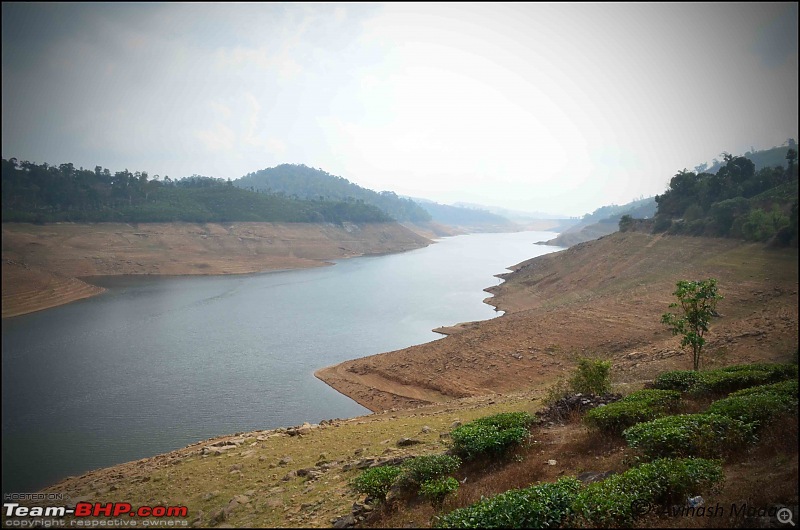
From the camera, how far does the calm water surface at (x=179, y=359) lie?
1305cm

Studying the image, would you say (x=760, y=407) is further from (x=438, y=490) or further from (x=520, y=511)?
(x=438, y=490)

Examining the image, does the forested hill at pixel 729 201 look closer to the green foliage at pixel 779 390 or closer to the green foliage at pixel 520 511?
the green foliage at pixel 779 390

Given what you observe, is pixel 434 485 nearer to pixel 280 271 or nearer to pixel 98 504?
pixel 98 504

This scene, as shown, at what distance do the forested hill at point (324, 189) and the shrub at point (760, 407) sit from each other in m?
139

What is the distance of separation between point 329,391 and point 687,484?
49.0 ft

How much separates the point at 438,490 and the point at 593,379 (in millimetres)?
6247

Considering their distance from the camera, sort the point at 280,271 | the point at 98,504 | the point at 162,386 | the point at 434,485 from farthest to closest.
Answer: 1. the point at 280,271
2. the point at 162,386
3. the point at 98,504
4. the point at 434,485

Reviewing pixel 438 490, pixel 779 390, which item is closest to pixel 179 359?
pixel 438 490

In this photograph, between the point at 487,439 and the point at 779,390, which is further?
the point at 487,439

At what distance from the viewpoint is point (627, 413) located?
23.5ft

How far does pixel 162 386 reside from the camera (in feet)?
57.8

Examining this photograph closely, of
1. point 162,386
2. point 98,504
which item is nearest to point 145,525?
point 98,504

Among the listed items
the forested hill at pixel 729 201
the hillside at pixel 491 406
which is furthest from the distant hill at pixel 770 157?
the hillside at pixel 491 406

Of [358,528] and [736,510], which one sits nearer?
[736,510]
